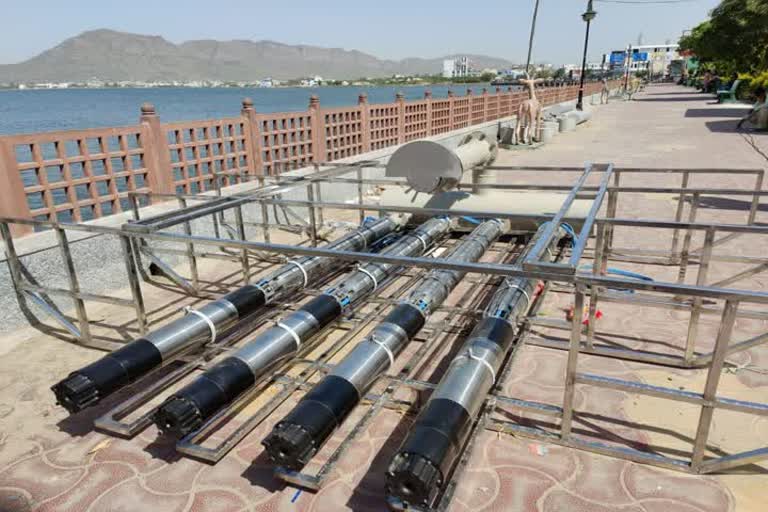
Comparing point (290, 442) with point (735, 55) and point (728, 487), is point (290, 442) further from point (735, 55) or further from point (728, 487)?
point (735, 55)

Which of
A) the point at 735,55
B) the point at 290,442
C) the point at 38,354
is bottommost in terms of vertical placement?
the point at 38,354

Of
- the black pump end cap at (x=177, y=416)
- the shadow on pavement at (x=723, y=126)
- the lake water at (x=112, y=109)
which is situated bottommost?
the lake water at (x=112, y=109)

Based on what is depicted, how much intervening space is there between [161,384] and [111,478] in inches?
31.1

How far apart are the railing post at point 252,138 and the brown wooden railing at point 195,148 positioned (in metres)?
0.02

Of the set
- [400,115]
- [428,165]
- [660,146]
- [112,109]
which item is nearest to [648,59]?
[112,109]

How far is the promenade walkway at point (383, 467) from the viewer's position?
2574 mm

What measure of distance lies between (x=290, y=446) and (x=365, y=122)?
9.23 metres

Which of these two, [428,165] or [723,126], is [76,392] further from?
[723,126]

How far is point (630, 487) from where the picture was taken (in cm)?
262

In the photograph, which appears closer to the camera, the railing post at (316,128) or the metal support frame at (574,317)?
the metal support frame at (574,317)

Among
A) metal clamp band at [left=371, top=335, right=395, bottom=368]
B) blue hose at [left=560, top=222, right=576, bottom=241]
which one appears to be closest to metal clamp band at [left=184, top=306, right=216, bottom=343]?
metal clamp band at [left=371, top=335, right=395, bottom=368]

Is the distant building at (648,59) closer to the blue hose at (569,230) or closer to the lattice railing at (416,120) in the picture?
the lattice railing at (416,120)

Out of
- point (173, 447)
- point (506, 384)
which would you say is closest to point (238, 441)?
point (173, 447)

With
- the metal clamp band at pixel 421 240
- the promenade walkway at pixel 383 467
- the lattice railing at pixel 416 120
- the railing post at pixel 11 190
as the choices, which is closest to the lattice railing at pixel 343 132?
the lattice railing at pixel 416 120
